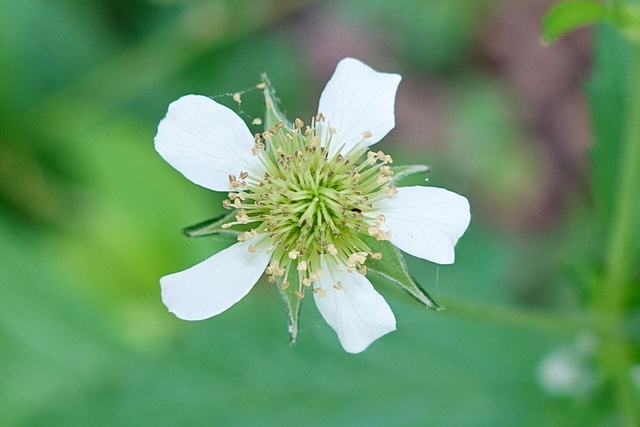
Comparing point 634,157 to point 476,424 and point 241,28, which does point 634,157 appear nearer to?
point 476,424

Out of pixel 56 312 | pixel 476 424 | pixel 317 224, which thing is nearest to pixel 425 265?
pixel 476 424

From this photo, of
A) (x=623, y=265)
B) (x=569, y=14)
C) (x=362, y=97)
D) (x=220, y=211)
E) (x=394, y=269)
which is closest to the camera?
(x=394, y=269)

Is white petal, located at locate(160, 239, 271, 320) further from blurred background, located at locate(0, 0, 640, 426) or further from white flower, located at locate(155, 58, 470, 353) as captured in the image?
blurred background, located at locate(0, 0, 640, 426)

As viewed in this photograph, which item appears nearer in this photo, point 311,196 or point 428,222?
point 428,222

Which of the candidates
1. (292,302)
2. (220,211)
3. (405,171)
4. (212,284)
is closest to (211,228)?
(212,284)

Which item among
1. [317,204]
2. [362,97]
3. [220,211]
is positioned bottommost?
[220,211]

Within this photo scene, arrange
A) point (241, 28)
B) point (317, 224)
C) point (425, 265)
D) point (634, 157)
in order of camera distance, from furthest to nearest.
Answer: point (241, 28) → point (425, 265) → point (634, 157) → point (317, 224)

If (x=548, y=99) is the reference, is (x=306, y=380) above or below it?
below

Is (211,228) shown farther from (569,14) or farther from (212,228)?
(569,14)
